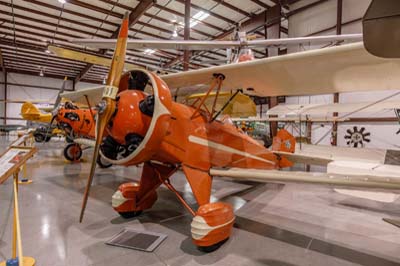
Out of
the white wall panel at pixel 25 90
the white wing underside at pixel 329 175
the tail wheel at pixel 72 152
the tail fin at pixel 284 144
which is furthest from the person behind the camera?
the white wall panel at pixel 25 90

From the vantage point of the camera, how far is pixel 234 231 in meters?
2.73

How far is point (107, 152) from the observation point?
254 centimetres

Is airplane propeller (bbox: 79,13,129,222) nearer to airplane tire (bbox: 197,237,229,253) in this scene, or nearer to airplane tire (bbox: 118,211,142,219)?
airplane tire (bbox: 118,211,142,219)

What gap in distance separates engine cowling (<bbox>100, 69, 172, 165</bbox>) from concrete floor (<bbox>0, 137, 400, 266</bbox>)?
3.08ft

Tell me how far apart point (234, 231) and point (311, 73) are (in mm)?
2154

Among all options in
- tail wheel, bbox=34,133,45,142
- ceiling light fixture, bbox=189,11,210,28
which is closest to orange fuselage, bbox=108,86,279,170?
ceiling light fixture, bbox=189,11,210,28

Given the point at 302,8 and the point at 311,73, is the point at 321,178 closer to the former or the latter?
the point at 311,73

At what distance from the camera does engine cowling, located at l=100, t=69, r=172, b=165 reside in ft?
7.23

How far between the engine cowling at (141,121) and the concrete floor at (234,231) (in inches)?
37.0

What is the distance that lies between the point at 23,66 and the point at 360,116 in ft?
84.3

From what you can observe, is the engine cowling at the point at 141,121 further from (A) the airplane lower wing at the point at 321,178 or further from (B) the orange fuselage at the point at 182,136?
(A) the airplane lower wing at the point at 321,178

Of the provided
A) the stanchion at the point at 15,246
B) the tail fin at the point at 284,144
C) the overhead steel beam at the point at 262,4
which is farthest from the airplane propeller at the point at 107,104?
the overhead steel beam at the point at 262,4

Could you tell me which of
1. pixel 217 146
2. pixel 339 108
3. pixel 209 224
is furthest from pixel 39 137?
pixel 339 108

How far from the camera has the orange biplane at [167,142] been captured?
2.17m
